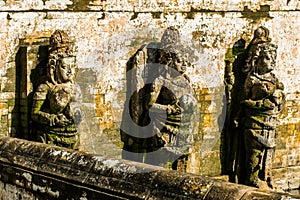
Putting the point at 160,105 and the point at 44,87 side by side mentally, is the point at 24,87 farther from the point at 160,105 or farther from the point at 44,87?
the point at 160,105

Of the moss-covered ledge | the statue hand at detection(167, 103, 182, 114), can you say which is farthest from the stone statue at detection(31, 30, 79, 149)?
the moss-covered ledge

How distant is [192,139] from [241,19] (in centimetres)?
182

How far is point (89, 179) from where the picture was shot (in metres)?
5.90

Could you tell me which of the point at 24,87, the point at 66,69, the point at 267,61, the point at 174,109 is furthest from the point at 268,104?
the point at 24,87

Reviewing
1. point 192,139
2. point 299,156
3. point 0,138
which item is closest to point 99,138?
point 192,139

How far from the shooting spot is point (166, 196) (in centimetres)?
548

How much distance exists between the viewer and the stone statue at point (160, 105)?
9539 millimetres

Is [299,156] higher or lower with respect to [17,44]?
lower

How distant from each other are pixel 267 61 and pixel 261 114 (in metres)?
0.65

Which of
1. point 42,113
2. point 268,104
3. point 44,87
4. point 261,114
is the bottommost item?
point 261,114

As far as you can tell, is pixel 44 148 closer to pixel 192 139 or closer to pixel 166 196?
pixel 166 196

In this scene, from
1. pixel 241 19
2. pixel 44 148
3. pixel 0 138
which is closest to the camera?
pixel 44 148

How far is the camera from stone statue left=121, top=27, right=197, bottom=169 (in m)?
9.54

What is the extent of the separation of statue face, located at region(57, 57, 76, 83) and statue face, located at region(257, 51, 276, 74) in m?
2.60
